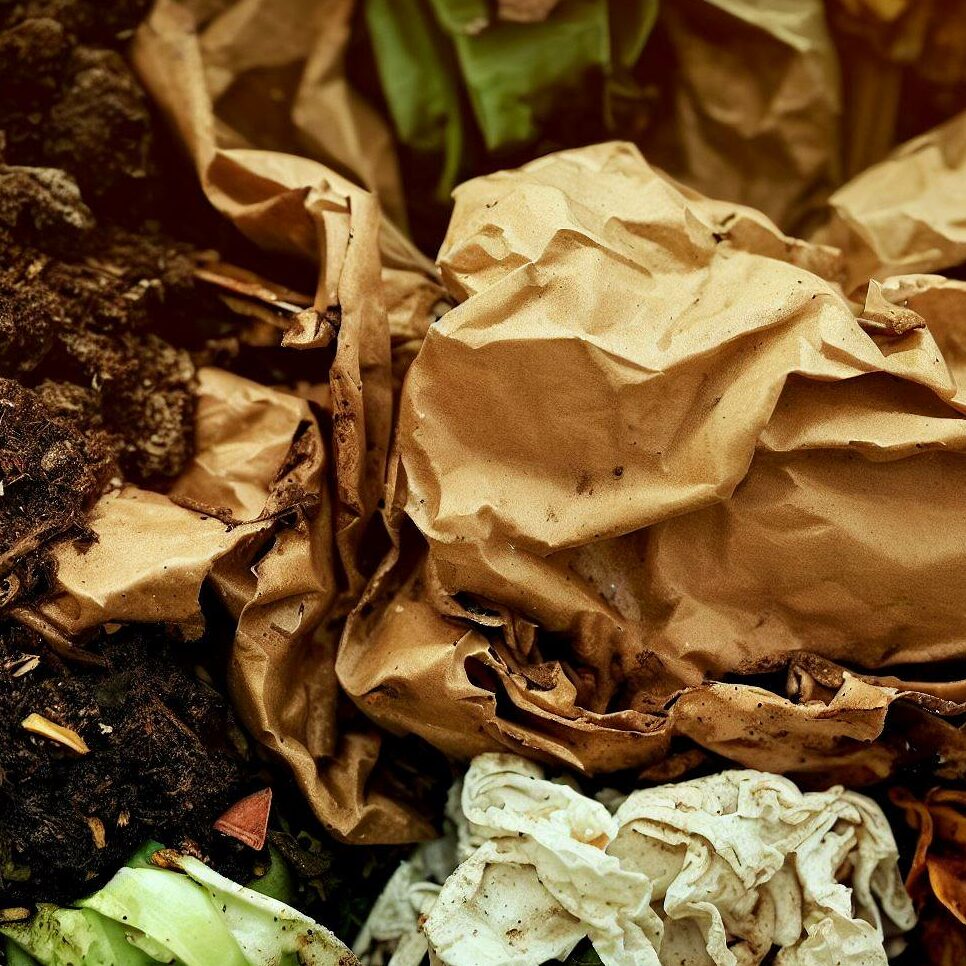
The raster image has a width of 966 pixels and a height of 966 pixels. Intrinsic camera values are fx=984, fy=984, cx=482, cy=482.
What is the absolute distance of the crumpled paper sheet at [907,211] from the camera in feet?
2.86

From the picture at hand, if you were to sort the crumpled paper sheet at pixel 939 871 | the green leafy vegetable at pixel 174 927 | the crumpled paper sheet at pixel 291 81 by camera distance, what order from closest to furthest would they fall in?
the green leafy vegetable at pixel 174 927
the crumpled paper sheet at pixel 939 871
the crumpled paper sheet at pixel 291 81

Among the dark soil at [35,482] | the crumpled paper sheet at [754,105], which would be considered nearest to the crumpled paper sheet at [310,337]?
the dark soil at [35,482]

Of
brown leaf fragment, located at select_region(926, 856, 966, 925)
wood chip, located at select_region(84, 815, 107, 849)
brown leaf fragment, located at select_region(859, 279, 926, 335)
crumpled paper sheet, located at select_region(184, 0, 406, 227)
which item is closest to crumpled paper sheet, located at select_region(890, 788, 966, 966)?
brown leaf fragment, located at select_region(926, 856, 966, 925)

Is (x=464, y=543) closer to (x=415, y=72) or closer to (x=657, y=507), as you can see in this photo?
(x=657, y=507)

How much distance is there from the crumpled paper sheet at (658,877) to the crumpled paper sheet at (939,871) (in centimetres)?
3

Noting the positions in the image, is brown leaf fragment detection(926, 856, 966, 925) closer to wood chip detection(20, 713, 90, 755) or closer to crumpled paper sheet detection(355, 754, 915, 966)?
crumpled paper sheet detection(355, 754, 915, 966)

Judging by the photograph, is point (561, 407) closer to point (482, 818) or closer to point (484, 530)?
point (484, 530)

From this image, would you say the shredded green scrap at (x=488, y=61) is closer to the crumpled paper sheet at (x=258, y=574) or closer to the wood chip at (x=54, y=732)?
Answer: the crumpled paper sheet at (x=258, y=574)

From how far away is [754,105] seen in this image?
1.00 m

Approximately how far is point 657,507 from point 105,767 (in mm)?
446

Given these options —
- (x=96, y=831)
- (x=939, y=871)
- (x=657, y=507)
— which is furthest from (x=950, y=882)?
(x=96, y=831)

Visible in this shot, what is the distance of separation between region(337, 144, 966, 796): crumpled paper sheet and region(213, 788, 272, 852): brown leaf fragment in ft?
0.36

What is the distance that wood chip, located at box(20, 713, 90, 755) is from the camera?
0.69 metres

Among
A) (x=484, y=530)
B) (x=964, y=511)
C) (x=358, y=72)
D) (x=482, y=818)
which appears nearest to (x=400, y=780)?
(x=482, y=818)
